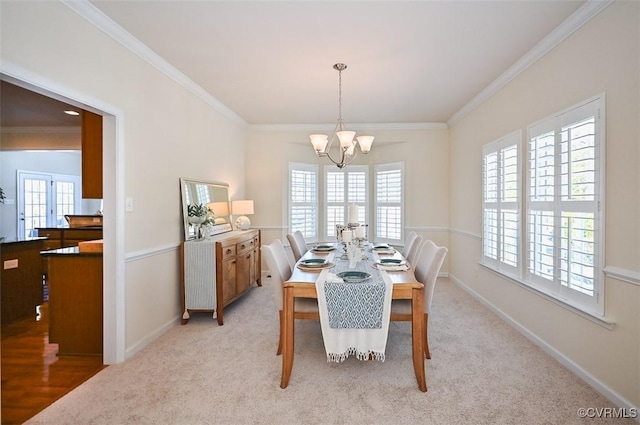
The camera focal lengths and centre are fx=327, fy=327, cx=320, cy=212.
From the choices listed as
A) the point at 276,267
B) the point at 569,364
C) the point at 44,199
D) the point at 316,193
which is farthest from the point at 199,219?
the point at 44,199

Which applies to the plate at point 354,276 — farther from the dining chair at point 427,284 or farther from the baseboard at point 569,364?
the baseboard at point 569,364

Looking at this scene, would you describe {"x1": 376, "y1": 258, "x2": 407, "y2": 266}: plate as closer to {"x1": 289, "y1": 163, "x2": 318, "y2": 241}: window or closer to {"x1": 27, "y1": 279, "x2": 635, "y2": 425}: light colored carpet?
{"x1": 27, "y1": 279, "x2": 635, "y2": 425}: light colored carpet

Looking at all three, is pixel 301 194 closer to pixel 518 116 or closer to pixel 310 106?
pixel 310 106

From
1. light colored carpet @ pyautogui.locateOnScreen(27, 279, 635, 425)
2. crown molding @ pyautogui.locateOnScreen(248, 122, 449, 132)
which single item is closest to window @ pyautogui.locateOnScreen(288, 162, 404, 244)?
crown molding @ pyautogui.locateOnScreen(248, 122, 449, 132)

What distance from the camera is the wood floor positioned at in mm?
2164

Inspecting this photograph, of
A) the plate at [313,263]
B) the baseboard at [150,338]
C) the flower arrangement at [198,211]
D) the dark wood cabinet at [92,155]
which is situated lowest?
the baseboard at [150,338]

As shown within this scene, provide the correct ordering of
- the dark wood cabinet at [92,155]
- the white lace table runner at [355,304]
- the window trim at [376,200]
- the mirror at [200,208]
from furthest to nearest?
the window trim at [376,200], the mirror at [200,208], the dark wood cabinet at [92,155], the white lace table runner at [355,304]

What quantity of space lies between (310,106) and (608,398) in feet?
14.1

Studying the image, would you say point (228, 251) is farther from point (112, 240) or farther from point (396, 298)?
point (396, 298)

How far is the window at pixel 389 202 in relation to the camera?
5.97 m

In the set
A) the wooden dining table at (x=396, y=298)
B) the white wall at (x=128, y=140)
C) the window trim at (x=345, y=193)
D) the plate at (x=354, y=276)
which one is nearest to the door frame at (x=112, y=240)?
the white wall at (x=128, y=140)

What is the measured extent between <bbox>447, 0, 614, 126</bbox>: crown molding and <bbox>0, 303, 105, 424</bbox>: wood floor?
4585mm

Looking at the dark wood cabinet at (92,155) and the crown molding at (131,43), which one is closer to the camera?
the crown molding at (131,43)

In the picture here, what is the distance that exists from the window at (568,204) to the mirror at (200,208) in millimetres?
3441
